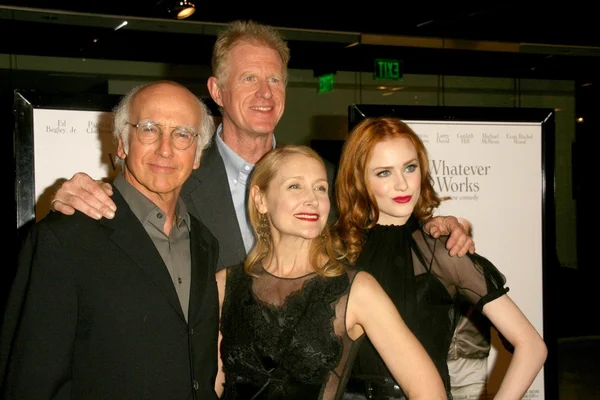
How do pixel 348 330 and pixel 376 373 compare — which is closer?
pixel 348 330

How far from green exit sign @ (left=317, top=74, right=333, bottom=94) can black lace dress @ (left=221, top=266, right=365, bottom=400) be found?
6.02 metres

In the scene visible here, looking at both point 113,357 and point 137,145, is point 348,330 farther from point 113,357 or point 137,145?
point 137,145

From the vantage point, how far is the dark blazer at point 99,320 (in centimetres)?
183

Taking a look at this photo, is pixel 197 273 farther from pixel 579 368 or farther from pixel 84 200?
pixel 579 368

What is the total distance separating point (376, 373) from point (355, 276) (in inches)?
16.0

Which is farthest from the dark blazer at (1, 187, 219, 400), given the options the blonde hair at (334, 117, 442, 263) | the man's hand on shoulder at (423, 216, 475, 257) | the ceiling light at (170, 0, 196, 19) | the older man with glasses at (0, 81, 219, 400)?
the ceiling light at (170, 0, 196, 19)

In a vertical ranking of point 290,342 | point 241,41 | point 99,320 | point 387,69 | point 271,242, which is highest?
point 387,69

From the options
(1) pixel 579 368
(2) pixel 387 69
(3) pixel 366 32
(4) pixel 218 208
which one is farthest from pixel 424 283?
(2) pixel 387 69

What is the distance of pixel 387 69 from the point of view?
26.3ft

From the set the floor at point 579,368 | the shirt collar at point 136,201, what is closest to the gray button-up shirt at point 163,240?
the shirt collar at point 136,201

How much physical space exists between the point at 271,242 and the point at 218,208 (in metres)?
0.52

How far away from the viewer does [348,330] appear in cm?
218

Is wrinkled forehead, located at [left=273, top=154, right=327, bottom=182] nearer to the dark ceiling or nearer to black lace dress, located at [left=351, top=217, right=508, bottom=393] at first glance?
black lace dress, located at [left=351, top=217, right=508, bottom=393]

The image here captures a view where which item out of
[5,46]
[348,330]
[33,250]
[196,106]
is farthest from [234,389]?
[5,46]
